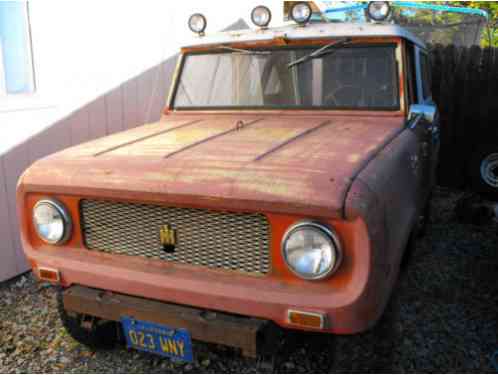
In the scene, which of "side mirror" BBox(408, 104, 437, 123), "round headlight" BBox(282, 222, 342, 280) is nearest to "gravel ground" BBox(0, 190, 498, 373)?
"round headlight" BBox(282, 222, 342, 280)

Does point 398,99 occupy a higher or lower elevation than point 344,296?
higher

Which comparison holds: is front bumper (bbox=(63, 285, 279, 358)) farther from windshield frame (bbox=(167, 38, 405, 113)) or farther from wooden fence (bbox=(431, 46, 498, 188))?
wooden fence (bbox=(431, 46, 498, 188))

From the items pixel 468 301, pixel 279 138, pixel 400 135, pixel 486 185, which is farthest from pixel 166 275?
pixel 486 185

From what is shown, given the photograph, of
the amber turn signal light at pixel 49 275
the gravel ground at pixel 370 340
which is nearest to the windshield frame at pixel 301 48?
the gravel ground at pixel 370 340

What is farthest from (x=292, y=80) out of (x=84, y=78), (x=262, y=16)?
(x=84, y=78)

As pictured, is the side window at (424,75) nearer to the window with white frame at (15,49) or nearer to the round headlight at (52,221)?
the round headlight at (52,221)

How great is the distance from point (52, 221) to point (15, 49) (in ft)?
6.86

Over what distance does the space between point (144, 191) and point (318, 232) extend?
2.44 feet

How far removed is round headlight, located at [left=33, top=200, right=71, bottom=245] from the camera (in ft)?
7.61

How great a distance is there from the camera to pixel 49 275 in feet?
7.83

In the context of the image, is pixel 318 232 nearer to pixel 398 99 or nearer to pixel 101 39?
pixel 398 99

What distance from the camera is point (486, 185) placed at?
6.11 metres

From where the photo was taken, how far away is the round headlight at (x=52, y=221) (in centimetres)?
232

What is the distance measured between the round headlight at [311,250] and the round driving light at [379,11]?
1.92 metres
